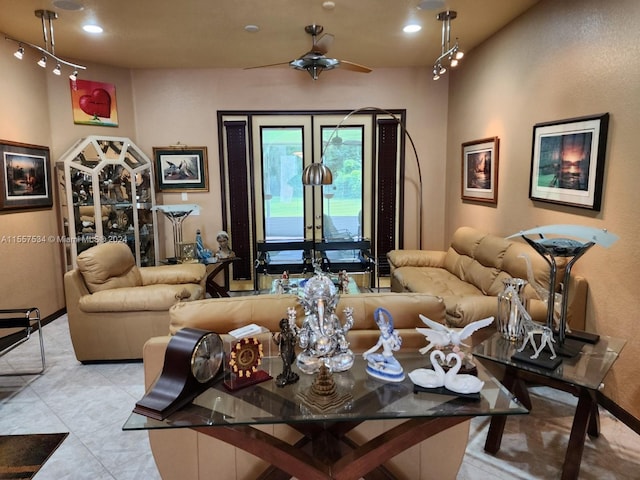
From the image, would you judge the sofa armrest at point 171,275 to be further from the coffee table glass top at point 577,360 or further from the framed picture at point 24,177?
the coffee table glass top at point 577,360

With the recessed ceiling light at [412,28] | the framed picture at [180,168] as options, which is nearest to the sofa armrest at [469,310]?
the recessed ceiling light at [412,28]

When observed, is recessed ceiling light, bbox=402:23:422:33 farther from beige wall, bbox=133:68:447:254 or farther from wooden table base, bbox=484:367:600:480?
wooden table base, bbox=484:367:600:480

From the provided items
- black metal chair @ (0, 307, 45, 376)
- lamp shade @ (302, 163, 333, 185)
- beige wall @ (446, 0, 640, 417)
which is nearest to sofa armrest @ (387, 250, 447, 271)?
beige wall @ (446, 0, 640, 417)

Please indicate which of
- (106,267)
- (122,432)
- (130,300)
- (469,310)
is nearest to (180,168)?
(106,267)

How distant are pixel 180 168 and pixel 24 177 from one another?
5.96 feet

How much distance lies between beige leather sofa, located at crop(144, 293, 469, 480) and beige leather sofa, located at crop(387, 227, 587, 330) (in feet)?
2.67

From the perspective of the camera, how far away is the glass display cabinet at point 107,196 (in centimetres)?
459

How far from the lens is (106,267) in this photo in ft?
11.4

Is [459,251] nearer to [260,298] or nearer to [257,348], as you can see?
[260,298]

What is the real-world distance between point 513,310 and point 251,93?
4463 mm

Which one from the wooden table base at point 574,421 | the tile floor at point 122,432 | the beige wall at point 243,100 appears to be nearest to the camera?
the wooden table base at point 574,421

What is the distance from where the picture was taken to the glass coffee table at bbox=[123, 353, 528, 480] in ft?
4.59

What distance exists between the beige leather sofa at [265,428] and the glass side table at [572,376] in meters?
0.38

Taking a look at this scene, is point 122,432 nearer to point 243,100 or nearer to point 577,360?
point 577,360
